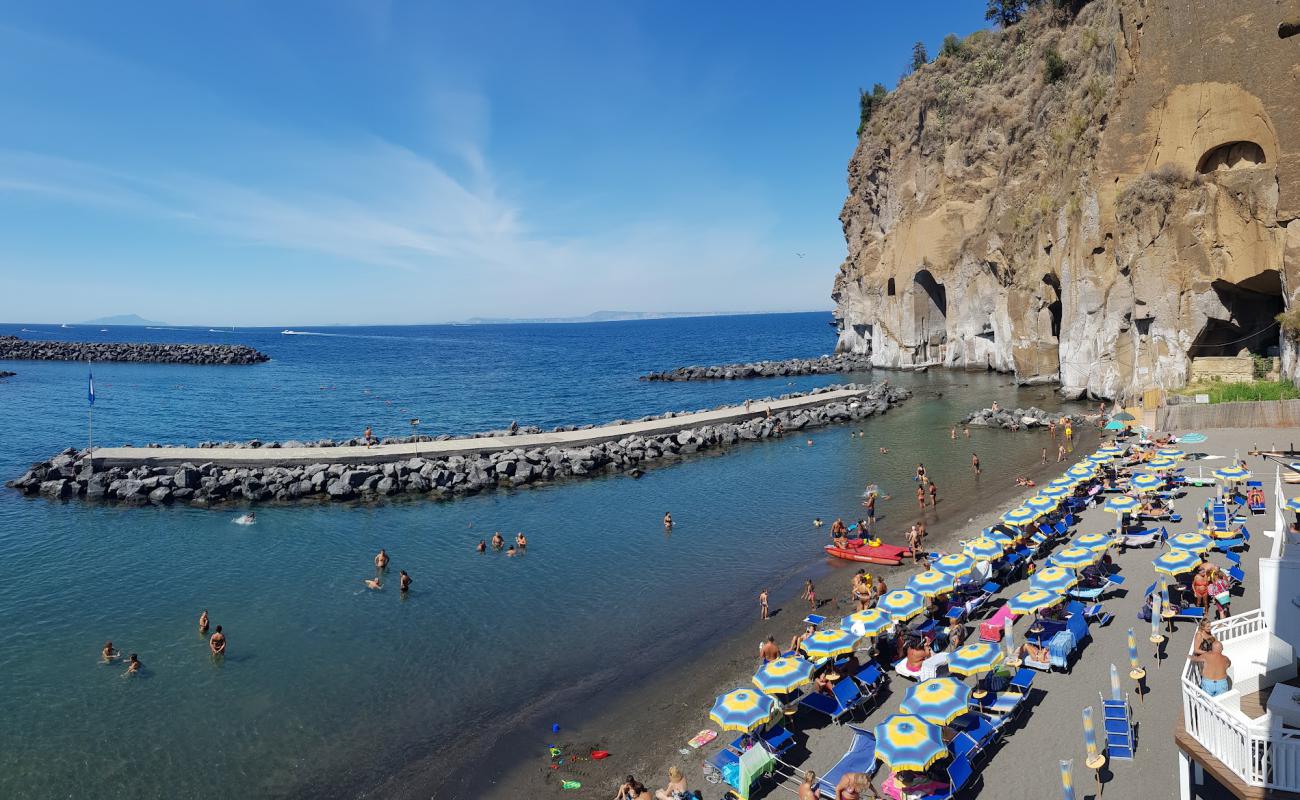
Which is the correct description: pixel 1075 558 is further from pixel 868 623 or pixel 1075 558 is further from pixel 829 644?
pixel 829 644

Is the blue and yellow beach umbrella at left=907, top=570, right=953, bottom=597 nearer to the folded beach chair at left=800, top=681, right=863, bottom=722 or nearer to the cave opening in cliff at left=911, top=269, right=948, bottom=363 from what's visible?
the folded beach chair at left=800, top=681, right=863, bottom=722

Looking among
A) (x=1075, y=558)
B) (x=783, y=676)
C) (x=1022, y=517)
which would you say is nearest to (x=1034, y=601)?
(x=1075, y=558)

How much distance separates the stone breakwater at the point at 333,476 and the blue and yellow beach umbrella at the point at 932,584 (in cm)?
2150

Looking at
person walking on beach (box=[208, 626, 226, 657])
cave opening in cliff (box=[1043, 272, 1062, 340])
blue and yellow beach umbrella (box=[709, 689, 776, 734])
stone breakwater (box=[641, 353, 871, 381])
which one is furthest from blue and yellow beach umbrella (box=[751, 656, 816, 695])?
stone breakwater (box=[641, 353, 871, 381])

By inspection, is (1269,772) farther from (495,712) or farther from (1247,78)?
(1247,78)

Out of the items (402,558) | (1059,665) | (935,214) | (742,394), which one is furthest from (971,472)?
(935,214)

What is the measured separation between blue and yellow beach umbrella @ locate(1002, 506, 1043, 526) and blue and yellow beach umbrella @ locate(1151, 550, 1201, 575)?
4.81 metres

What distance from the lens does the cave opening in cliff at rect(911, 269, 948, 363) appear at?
73125 millimetres

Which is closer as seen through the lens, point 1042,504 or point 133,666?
point 133,666

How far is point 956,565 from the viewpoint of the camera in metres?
18.1

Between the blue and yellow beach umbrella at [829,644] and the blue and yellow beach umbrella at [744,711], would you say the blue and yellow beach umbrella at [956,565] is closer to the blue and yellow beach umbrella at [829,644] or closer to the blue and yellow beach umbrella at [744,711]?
the blue and yellow beach umbrella at [829,644]

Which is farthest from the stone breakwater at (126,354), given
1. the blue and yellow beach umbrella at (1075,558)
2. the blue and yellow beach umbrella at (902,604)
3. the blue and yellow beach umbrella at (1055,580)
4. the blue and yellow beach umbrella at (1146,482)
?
the blue and yellow beach umbrella at (1055,580)

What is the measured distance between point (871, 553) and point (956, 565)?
5.44 m

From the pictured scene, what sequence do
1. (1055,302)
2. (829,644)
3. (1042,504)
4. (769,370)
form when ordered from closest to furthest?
(829,644)
(1042,504)
(1055,302)
(769,370)
